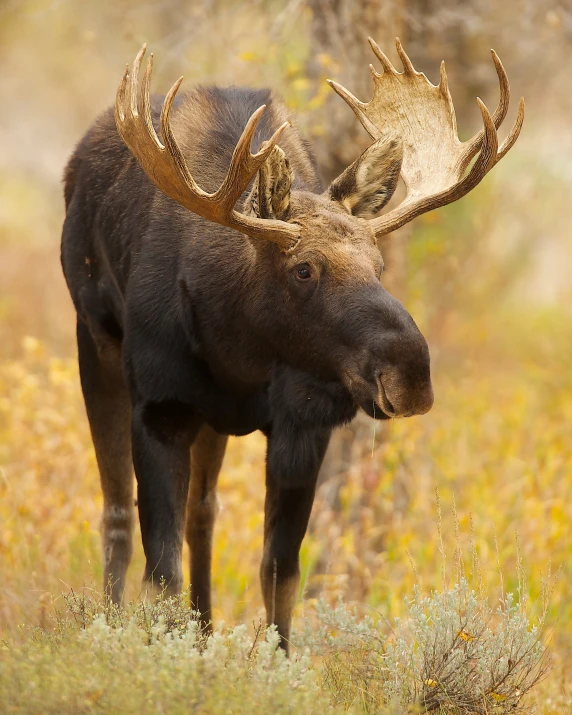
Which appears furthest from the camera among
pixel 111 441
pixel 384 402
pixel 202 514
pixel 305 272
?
pixel 202 514

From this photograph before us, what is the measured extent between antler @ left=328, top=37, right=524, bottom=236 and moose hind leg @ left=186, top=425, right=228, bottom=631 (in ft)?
5.32

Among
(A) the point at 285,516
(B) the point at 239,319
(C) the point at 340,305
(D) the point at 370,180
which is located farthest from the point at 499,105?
(A) the point at 285,516

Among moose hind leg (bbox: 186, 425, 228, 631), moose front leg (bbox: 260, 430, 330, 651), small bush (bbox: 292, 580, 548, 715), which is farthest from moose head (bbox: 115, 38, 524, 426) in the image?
moose hind leg (bbox: 186, 425, 228, 631)

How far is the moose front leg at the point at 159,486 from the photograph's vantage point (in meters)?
4.82

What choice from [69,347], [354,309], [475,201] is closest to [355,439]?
[354,309]

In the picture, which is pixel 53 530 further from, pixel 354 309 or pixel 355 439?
pixel 354 309

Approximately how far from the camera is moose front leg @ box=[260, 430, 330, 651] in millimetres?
4809

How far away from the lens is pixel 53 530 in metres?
6.56

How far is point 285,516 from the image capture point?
5059 mm

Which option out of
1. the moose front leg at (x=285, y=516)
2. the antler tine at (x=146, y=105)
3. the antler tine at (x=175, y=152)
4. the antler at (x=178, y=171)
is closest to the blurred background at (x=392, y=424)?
the moose front leg at (x=285, y=516)

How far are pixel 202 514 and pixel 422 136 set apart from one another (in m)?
2.16

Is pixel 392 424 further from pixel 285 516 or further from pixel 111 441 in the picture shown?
pixel 285 516

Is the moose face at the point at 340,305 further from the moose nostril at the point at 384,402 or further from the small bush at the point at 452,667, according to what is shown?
the small bush at the point at 452,667

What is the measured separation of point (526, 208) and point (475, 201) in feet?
5.48
